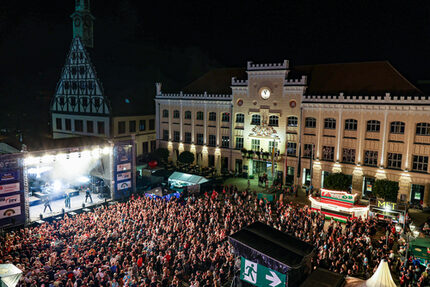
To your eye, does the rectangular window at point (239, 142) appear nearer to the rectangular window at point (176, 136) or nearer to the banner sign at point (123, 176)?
the rectangular window at point (176, 136)

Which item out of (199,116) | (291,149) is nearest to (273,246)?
(291,149)

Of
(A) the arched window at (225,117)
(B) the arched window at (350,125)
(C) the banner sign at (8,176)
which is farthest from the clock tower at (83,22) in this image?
(B) the arched window at (350,125)

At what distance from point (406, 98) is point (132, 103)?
1528 inches

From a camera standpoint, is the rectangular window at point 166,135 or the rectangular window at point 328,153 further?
the rectangular window at point 166,135

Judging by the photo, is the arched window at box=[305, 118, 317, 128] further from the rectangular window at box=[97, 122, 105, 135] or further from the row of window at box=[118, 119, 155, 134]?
the rectangular window at box=[97, 122, 105, 135]

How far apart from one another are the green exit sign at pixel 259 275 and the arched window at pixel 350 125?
28801 mm

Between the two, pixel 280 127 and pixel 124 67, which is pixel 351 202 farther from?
pixel 124 67

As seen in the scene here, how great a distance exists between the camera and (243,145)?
147 feet

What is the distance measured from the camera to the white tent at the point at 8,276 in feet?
50.0

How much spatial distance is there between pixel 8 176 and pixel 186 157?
74.9 ft

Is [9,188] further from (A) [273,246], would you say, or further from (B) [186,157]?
(A) [273,246]

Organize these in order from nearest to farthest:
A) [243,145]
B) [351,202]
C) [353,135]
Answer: [351,202], [353,135], [243,145]

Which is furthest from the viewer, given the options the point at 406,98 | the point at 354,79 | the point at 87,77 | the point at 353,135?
the point at 87,77

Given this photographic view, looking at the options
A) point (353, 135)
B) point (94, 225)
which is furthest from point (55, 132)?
point (353, 135)
